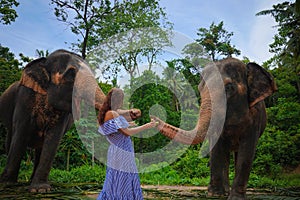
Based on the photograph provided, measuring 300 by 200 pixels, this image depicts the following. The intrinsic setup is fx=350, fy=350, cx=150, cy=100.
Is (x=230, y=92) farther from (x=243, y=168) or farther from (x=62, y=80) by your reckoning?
(x=62, y=80)

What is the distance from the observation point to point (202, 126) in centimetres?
466

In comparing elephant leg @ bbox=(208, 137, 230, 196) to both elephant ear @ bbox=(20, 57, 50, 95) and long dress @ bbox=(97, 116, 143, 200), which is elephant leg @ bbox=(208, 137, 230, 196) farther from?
elephant ear @ bbox=(20, 57, 50, 95)

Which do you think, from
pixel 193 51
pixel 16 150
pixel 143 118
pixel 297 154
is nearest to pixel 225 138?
pixel 193 51

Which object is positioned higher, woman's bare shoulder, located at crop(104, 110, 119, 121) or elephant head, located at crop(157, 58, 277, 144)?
elephant head, located at crop(157, 58, 277, 144)

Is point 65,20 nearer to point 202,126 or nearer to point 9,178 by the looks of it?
point 9,178

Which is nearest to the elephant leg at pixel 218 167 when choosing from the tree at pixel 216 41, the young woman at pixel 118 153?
the young woman at pixel 118 153

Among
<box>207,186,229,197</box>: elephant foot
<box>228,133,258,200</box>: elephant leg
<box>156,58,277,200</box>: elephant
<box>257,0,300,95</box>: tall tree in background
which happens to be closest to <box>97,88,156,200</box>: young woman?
<box>156,58,277,200</box>: elephant

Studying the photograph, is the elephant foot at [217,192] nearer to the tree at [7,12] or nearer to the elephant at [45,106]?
the elephant at [45,106]

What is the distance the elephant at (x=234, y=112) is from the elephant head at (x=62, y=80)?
1.82m

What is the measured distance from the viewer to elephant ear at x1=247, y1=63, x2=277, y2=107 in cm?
510

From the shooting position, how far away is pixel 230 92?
4969mm

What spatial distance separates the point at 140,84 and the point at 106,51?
0.69 m

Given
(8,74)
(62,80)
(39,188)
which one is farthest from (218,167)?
(8,74)

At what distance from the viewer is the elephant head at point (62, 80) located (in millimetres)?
5949
